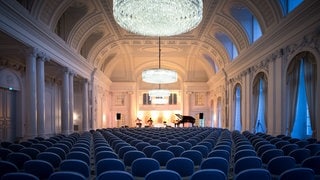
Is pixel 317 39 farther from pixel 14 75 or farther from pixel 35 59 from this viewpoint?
pixel 14 75

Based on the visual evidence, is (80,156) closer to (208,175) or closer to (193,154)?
(193,154)

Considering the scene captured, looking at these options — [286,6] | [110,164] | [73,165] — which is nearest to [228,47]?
[286,6]

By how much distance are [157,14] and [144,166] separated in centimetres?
571

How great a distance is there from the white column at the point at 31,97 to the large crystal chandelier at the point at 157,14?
5.23 m

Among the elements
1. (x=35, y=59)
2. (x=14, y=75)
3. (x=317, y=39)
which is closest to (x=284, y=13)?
(x=317, y=39)

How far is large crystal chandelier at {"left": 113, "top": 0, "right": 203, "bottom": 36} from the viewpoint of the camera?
27.3 ft

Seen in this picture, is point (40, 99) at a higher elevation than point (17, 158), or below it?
A: higher

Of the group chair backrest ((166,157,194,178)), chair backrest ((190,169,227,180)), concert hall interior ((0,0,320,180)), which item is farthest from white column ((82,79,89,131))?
chair backrest ((190,169,227,180))

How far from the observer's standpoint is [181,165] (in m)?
4.59

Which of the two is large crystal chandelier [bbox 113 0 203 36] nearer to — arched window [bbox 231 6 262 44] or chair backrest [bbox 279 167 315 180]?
chair backrest [bbox 279 167 315 180]

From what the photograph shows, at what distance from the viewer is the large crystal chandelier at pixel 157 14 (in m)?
8.32

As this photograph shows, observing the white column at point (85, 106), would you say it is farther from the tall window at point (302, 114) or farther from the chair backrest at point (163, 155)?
the chair backrest at point (163, 155)

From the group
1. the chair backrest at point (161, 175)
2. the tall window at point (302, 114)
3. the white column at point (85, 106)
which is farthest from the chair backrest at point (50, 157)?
the white column at point (85, 106)

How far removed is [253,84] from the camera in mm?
17703
